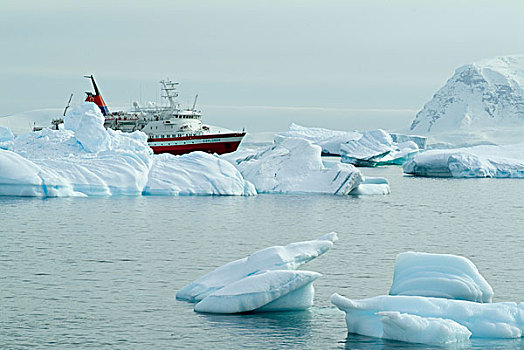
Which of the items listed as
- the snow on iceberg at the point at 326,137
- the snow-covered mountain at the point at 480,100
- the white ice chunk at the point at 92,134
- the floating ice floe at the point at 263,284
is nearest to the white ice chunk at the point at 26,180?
the white ice chunk at the point at 92,134

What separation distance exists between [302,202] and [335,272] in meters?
10.8

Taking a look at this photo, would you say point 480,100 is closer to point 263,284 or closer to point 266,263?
point 266,263

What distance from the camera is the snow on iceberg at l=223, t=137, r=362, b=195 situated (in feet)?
73.5

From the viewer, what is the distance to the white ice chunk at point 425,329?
22.0ft

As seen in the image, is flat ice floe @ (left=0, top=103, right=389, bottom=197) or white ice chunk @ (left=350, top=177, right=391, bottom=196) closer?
flat ice floe @ (left=0, top=103, right=389, bottom=197)

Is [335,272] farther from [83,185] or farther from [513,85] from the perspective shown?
[513,85]

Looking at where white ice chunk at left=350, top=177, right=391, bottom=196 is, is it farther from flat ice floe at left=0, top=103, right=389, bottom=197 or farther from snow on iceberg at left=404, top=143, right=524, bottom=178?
snow on iceberg at left=404, top=143, right=524, bottom=178

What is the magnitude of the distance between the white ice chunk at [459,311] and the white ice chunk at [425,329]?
123 mm

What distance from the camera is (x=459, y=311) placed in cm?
696

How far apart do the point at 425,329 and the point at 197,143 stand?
3224 cm

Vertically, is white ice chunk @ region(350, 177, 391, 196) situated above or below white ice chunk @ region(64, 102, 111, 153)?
below

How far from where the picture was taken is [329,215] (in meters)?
18.4

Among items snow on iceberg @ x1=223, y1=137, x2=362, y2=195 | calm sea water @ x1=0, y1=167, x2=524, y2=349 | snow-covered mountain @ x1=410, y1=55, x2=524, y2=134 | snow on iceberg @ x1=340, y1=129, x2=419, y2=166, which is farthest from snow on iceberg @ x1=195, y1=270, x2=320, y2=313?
snow-covered mountain @ x1=410, y1=55, x2=524, y2=134

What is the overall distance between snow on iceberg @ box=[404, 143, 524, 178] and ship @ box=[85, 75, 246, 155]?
8.91m
